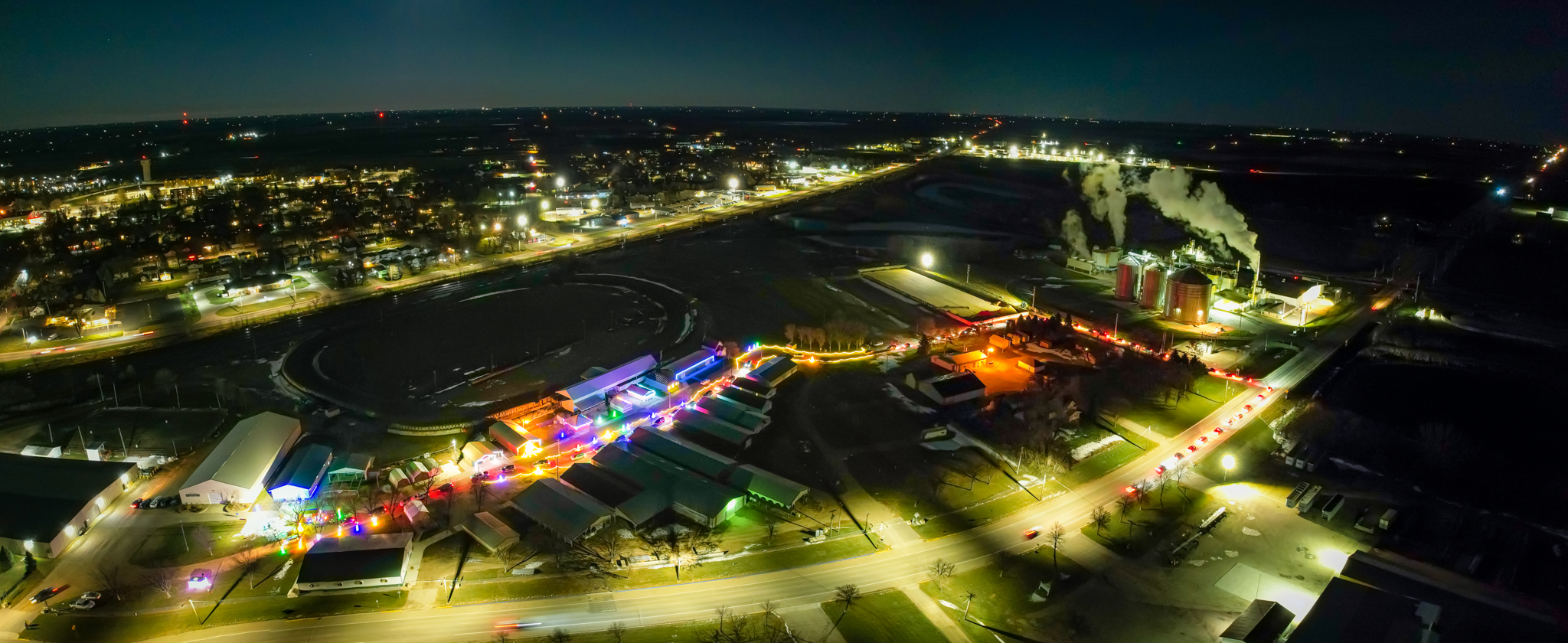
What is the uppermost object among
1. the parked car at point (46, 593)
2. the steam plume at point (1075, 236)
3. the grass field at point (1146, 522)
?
the steam plume at point (1075, 236)

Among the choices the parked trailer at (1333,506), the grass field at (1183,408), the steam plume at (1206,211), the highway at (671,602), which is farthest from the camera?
the steam plume at (1206,211)

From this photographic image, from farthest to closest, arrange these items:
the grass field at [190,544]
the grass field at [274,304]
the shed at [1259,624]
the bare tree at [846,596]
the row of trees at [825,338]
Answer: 1. the grass field at [274,304]
2. the row of trees at [825,338]
3. the grass field at [190,544]
4. the bare tree at [846,596]
5. the shed at [1259,624]

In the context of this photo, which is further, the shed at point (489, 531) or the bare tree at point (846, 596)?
the shed at point (489, 531)

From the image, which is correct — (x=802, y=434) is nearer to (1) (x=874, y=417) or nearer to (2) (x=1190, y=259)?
(1) (x=874, y=417)

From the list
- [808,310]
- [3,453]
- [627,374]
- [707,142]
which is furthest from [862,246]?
[707,142]

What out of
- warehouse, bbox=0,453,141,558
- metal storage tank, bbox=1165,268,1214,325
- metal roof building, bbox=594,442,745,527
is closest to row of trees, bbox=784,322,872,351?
metal roof building, bbox=594,442,745,527

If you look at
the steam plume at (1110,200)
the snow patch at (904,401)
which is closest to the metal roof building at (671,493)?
the snow patch at (904,401)

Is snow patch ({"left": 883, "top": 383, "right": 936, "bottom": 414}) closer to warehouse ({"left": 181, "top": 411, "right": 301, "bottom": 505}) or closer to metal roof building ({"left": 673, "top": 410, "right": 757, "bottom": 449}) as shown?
metal roof building ({"left": 673, "top": 410, "right": 757, "bottom": 449})

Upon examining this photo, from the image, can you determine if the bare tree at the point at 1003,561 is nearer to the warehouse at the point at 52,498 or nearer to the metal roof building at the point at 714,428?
the metal roof building at the point at 714,428

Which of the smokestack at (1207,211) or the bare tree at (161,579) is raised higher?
the smokestack at (1207,211)
